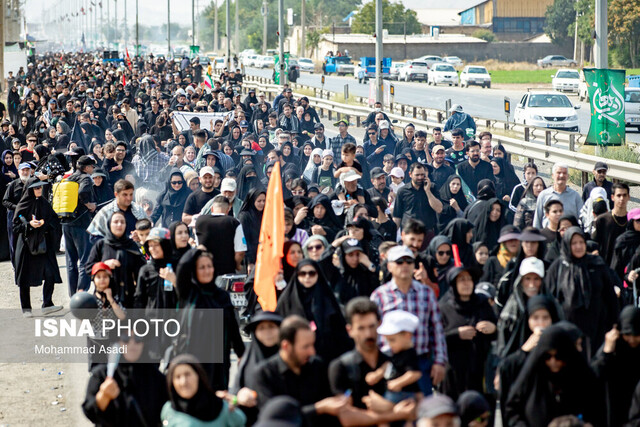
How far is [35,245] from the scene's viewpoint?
11.7 metres

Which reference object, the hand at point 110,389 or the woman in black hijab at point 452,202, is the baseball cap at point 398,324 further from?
the woman in black hijab at point 452,202

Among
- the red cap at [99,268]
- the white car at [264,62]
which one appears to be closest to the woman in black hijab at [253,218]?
the red cap at [99,268]

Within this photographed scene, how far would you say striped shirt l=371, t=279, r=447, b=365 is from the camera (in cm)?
685

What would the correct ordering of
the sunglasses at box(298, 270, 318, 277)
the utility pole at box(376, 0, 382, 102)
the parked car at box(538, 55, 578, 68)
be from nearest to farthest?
the sunglasses at box(298, 270, 318, 277)
the utility pole at box(376, 0, 382, 102)
the parked car at box(538, 55, 578, 68)

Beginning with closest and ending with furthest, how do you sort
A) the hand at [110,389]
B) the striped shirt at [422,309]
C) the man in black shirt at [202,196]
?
1. the hand at [110,389]
2. the striped shirt at [422,309]
3. the man in black shirt at [202,196]

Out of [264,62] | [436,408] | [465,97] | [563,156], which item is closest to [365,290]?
[436,408]

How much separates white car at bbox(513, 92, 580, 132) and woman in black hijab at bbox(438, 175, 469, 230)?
18.7 m

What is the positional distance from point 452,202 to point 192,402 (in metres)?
7.11

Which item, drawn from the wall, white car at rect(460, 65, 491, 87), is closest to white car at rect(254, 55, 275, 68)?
the wall

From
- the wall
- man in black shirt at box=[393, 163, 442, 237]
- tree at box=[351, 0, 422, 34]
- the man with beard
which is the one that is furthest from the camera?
tree at box=[351, 0, 422, 34]

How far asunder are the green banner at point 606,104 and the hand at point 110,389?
526 inches

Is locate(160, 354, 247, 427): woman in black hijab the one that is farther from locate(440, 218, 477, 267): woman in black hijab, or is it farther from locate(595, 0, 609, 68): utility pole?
locate(595, 0, 609, 68): utility pole

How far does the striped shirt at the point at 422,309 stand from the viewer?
22.5ft

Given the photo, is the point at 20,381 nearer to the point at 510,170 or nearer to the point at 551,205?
the point at 551,205
